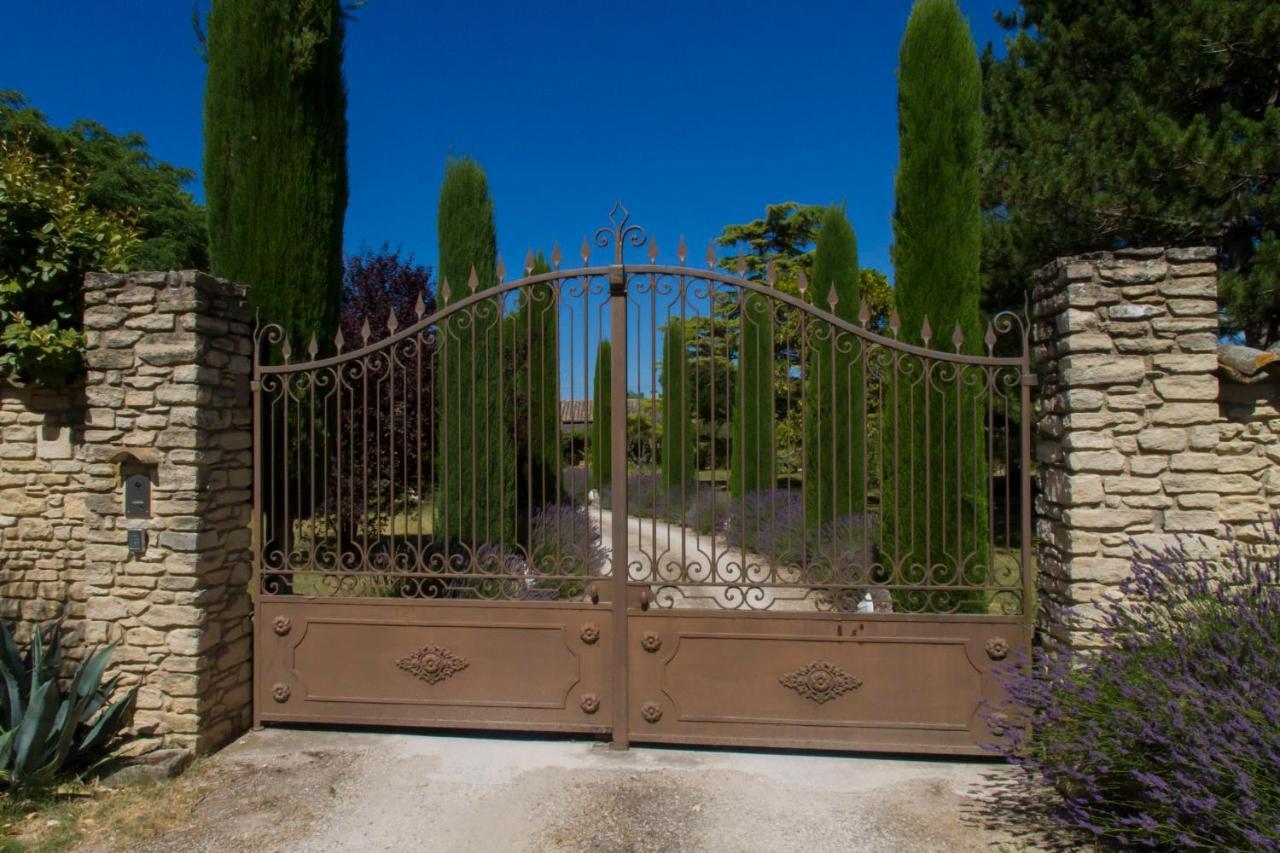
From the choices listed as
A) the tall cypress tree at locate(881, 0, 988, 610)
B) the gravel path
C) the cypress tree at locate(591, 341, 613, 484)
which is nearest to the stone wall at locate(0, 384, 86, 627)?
the gravel path

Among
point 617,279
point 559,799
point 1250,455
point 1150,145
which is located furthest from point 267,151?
point 1150,145

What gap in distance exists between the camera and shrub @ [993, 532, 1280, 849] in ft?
8.64

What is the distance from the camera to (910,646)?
4113 millimetres

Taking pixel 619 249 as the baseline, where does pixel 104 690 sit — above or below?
below

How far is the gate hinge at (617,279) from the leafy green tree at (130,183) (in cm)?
1460

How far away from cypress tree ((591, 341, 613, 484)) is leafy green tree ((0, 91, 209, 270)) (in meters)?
9.89

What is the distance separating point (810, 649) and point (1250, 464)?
2.30m

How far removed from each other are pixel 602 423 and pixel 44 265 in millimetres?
4053

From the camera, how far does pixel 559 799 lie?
12.2ft

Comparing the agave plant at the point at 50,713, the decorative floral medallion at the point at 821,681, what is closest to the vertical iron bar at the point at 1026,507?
the decorative floral medallion at the point at 821,681

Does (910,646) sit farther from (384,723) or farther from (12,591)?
(12,591)

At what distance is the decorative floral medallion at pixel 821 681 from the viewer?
4.14 metres

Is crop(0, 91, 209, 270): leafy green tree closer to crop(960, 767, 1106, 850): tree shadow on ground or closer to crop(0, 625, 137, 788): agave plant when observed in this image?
crop(0, 625, 137, 788): agave plant

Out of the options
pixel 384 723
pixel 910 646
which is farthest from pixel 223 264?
pixel 910 646
